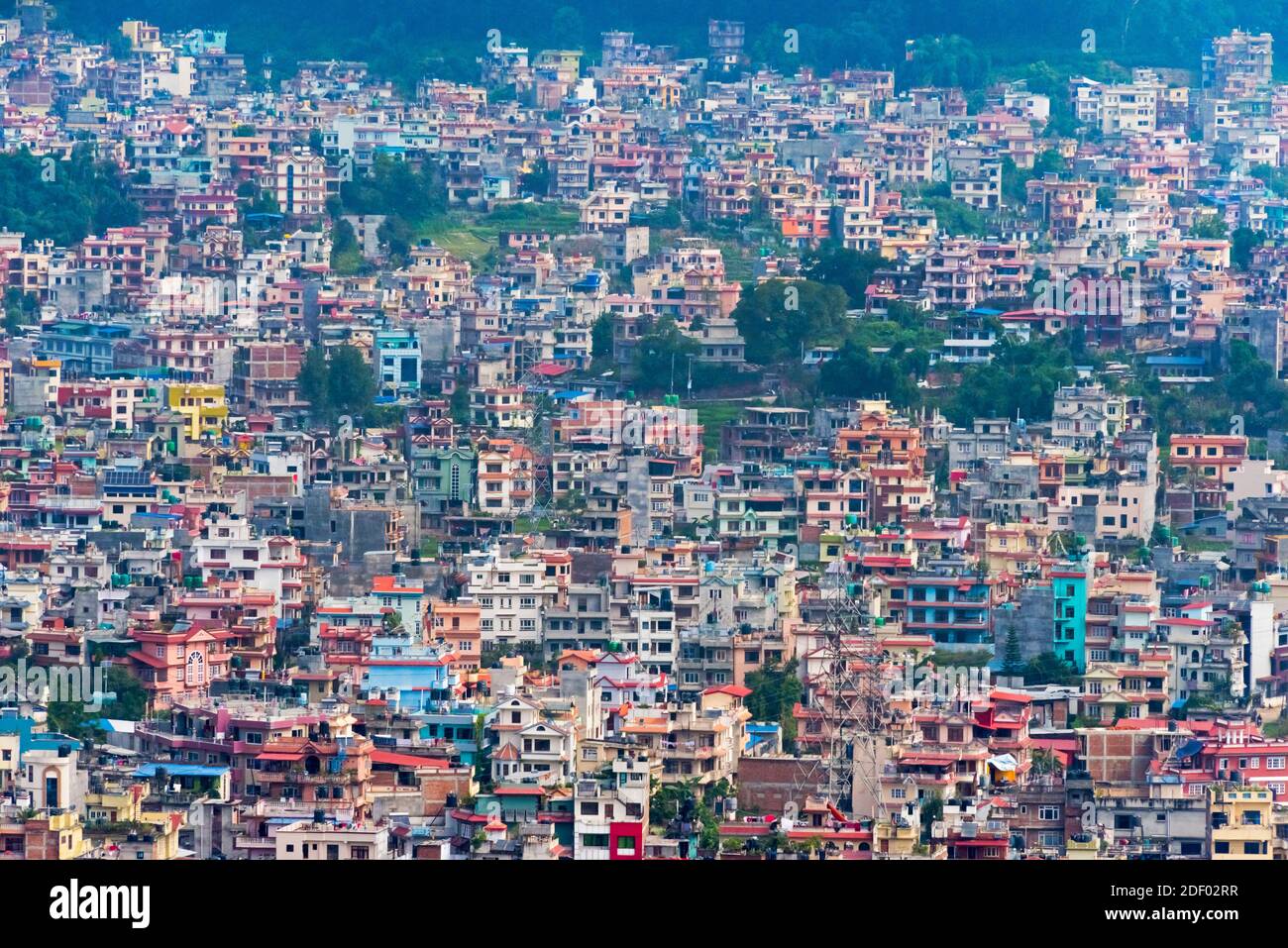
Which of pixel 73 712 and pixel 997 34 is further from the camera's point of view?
pixel 997 34

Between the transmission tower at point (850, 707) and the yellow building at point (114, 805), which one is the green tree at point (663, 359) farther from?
the yellow building at point (114, 805)

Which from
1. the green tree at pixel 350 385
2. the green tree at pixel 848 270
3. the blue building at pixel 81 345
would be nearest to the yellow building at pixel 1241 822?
the green tree at pixel 350 385

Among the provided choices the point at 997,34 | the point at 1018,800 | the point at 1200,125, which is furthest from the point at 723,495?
the point at 997,34

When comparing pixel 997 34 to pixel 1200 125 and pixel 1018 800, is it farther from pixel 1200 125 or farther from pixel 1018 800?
pixel 1018 800

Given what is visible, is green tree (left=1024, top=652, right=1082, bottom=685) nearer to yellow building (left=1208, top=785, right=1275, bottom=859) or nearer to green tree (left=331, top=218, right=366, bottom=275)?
yellow building (left=1208, top=785, right=1275, bottom=859)

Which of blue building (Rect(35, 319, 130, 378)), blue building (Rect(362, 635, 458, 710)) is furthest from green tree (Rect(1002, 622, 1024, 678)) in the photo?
blue building (Rect(35, 319, 130, 378))

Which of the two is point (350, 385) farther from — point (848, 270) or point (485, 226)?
point (485, 226)
